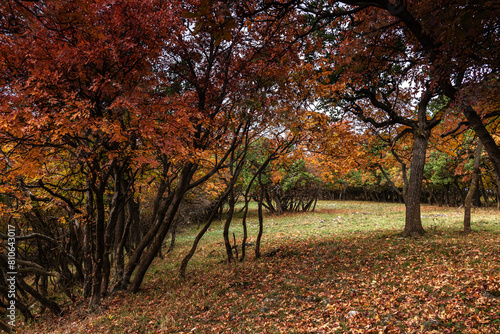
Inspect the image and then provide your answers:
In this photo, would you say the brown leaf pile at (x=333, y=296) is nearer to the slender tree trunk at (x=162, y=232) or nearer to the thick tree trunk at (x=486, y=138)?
the slender tree trunk at (x=162, y=232)

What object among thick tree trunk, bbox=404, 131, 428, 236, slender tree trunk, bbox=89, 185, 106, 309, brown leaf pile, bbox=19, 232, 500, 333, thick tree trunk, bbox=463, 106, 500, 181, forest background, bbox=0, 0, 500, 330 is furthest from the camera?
thick tree trunk, bbox=404, 131, 428, 236

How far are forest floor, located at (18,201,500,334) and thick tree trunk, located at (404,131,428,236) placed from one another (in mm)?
652

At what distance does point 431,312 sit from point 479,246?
524 cm

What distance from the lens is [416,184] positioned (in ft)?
31.3

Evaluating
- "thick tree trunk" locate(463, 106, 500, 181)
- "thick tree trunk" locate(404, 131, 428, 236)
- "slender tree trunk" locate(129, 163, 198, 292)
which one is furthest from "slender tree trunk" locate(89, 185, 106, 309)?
"thick tree trunk" locate(404, 131, 428, 236)

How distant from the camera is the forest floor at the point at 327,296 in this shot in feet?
13.5

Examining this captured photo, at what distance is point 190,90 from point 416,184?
28.4ft

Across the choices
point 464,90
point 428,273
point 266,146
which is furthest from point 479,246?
point 266,146

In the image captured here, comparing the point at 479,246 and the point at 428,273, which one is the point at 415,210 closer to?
the point at 479,246

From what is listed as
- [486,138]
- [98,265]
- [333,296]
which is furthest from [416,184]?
[98,265]

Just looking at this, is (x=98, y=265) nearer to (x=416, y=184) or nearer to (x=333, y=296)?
(x=333, y=296)

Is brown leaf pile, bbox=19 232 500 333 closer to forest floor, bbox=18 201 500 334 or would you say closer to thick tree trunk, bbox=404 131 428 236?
forest floor, bbox=18 201 500 334

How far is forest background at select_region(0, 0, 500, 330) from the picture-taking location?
3.62m

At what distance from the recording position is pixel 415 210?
9.74m
